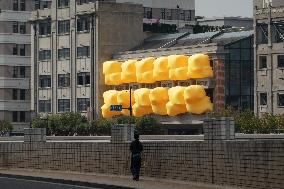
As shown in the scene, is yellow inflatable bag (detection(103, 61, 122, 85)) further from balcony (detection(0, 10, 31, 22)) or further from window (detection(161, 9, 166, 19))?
window (detection(161, 9, 166, 19))

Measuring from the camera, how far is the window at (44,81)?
132 metres

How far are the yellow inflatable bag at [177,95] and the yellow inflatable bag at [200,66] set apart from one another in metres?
2.70

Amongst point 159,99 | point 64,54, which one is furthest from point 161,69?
point 64,54

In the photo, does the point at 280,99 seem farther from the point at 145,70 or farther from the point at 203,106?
the point at 145,70

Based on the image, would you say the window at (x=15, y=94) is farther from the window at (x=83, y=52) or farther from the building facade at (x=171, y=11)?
the building facade at (x=171, y=11)

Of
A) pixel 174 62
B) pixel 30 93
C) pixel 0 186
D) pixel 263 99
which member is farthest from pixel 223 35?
pixel 0 186

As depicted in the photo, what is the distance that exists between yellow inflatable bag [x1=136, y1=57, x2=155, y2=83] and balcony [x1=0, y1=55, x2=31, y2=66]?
83.7ft

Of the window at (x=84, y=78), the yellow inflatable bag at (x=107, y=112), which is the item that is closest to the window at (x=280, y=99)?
the yellow inflatable bag at (x=107, y=112)

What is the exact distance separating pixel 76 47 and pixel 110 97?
36.4 ft

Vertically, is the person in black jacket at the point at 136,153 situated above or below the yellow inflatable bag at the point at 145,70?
below

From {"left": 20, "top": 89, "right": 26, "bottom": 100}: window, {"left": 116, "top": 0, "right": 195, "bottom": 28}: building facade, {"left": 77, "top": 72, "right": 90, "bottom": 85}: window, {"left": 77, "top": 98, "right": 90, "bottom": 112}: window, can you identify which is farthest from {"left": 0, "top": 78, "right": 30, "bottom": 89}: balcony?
{"left": 116, "top": 0, "right": 195, "bottom": 28}: building facade

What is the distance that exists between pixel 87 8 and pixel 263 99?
107 feet

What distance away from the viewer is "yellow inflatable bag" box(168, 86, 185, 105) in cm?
11162

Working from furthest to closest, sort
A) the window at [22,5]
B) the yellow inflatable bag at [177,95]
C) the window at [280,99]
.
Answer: the window at [22,5] → the yellow inflatable bag at [177,95] → the window at [280,99]
